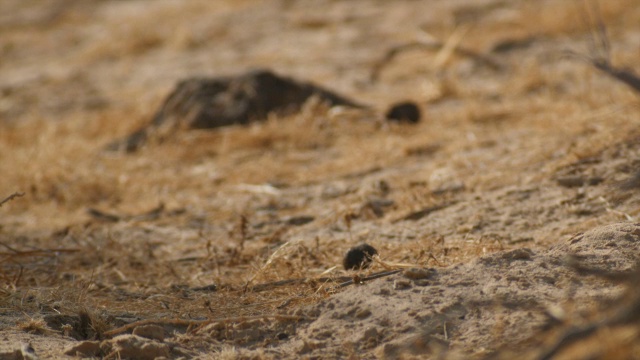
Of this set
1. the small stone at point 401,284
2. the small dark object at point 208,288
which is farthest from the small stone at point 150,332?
the small stone at point 401,284

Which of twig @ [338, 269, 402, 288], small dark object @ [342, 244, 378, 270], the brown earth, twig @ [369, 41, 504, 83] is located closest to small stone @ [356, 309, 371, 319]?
the brown earth

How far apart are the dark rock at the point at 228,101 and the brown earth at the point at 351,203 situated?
0.19 m

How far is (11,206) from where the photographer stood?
15.6ft

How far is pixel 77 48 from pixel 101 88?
2.34 meters

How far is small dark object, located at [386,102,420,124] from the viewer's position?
5.70 meters

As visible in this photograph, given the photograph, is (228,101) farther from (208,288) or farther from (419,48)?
(208,288)

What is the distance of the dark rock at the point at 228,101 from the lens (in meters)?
6.17

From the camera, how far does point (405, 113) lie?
571 cm

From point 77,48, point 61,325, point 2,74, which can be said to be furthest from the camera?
point 77,48

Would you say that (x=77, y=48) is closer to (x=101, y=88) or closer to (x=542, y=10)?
(x=101, y=88)

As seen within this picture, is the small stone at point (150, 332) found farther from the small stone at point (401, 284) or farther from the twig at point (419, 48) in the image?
Answer: the twig at point (419, 48)

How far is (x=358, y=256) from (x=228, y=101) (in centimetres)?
345

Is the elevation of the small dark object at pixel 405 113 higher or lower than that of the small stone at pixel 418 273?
lower

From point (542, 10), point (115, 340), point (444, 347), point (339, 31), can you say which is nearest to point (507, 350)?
point (444, 347)
